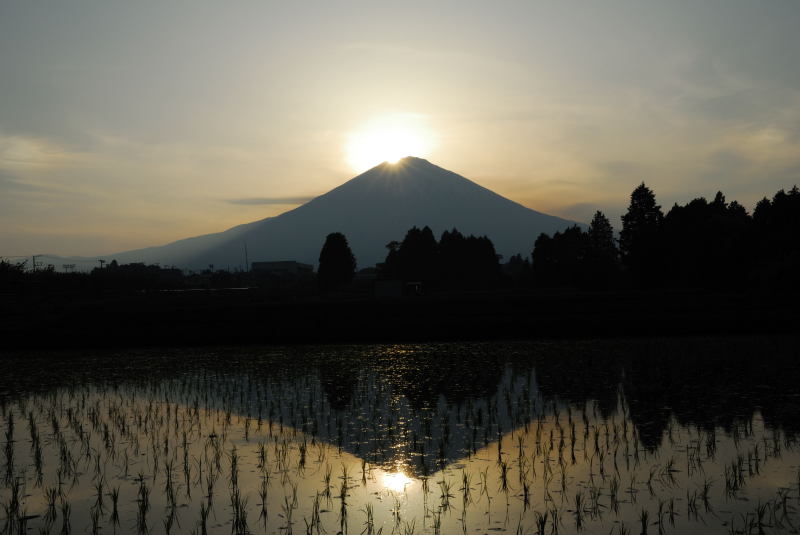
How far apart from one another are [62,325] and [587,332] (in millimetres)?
40494

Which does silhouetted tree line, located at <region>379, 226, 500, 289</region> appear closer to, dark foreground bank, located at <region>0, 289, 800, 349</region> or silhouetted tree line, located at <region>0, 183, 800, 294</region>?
silhouetted tree line, located at <region>0, 183, 800, 294</region>

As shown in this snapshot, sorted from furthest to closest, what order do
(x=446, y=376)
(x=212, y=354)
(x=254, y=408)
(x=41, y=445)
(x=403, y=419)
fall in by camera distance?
(x=212, y=354) < (x=446, y=376) < (x=254, y=408) < (x=403, y=419) < (x=41, y=445)

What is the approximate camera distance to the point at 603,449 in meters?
14.7

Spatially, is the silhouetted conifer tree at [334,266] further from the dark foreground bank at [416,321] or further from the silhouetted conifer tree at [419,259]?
the dark foreground bank at [416,321]

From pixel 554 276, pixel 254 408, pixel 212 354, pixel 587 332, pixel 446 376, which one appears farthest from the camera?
pixel 554 276

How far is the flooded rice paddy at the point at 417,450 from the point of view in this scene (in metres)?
10.7

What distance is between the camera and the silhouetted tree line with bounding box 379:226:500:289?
4493 inches

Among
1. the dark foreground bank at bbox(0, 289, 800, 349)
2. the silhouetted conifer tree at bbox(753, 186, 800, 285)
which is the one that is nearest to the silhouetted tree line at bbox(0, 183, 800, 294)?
the silhouetted conifer tree at bbox(753, 186, 800, 285)

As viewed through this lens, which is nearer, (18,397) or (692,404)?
(692,404)

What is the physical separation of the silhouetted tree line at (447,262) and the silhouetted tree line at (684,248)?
9120mm

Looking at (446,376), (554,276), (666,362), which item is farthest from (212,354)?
(554,276)

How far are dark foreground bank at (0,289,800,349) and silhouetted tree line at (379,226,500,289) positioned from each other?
54.2m

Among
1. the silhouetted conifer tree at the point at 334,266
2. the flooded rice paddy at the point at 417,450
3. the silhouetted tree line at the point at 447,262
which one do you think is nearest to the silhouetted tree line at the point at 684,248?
the silhouetted tree line at the point at 447,262

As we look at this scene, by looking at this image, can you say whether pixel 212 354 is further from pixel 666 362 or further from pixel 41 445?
pixel 666 362
